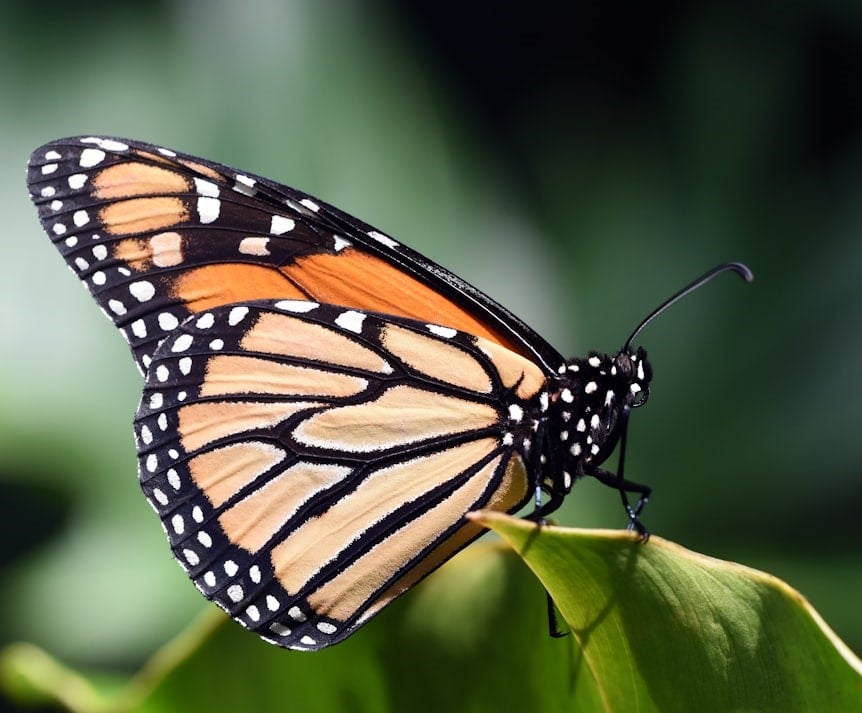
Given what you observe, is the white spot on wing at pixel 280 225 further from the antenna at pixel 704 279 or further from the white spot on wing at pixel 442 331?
the antenna at pixel 704 279

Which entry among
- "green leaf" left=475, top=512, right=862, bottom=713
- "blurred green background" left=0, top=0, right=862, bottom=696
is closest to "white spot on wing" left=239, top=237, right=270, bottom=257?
"green leaf" left=475, top=512, right=862, bottom=713

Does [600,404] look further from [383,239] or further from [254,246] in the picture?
[254,246]

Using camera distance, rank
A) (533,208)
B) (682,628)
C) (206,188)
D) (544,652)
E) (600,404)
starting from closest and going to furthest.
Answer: (682,628) → (544,652) → (600,404) → (206,188) → (533,208)

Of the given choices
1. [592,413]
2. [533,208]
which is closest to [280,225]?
[592,413]

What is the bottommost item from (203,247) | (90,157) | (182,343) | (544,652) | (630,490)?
(544,652)

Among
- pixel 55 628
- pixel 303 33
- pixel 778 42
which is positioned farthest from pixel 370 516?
pixel 778 42

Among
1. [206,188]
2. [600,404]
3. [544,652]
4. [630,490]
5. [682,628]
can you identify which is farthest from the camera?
[206,188]
